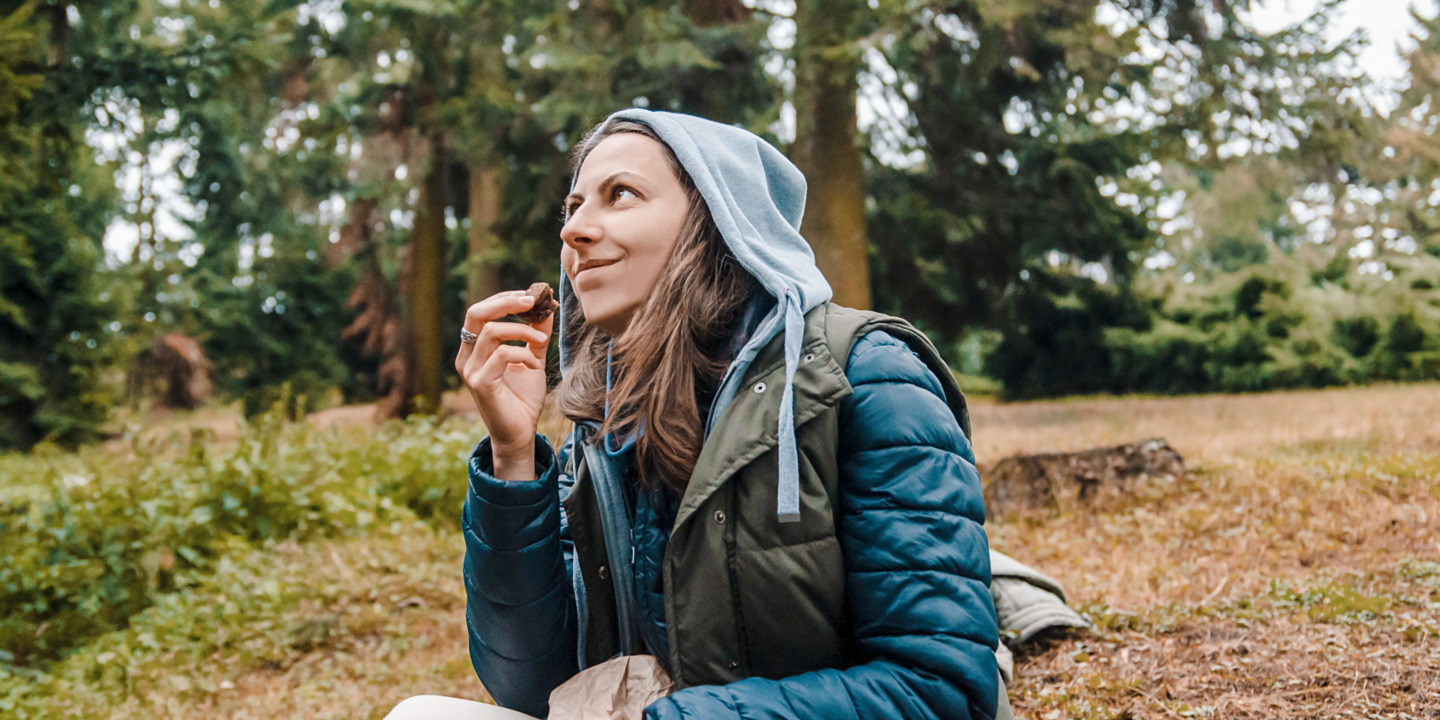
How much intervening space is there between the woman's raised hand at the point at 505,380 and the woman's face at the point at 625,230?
0.15 meters

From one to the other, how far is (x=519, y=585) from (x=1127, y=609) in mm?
2711

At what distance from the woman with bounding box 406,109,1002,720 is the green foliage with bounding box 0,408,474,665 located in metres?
4.51

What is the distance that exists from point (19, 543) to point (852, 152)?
6936mm

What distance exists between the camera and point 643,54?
8.37 meters

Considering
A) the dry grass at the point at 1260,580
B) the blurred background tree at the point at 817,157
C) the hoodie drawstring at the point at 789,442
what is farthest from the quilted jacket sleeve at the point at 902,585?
the blurred background tree at the point at 817,157

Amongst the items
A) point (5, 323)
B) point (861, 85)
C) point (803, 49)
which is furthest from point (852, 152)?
point (5, 323)

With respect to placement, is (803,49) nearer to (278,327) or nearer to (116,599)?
(116,599)

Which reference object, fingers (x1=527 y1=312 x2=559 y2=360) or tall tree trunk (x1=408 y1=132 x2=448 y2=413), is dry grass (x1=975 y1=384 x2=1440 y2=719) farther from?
tall tree trunk (x1=408 y1=132 x2=448 y2=413)

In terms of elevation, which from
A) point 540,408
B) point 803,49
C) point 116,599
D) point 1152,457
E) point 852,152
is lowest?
point 116,599

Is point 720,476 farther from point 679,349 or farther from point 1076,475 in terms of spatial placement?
point 1076,475

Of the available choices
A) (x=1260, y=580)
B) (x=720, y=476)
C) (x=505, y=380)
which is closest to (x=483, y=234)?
(x=1260, y=580)

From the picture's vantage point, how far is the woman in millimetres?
1480

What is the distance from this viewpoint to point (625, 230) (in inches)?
70.0

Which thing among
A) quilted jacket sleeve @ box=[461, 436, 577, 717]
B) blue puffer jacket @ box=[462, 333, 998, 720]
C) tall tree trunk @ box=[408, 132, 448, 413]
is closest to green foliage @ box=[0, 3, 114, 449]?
tall tree trunk @ box=[408, 132, 448, 413]
